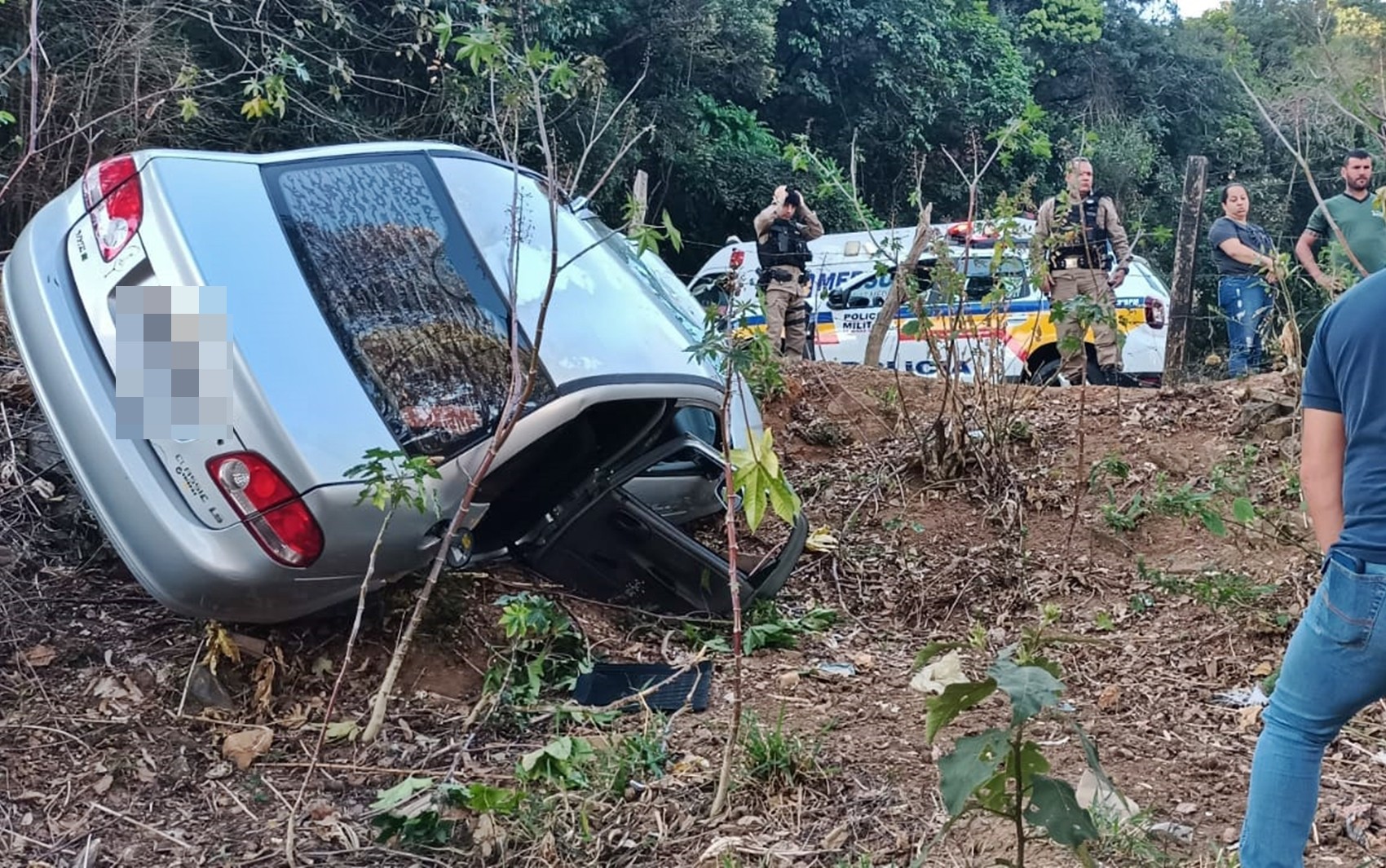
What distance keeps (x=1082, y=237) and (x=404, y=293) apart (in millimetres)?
4441

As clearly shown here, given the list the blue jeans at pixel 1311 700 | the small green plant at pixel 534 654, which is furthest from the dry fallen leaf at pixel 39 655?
the blue jeans at pixel 1311 700

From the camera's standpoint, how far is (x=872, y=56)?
17.3 m

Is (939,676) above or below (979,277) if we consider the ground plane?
below

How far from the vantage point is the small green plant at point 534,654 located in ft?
11.1

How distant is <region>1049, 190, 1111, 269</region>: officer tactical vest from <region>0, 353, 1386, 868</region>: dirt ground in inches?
37.2

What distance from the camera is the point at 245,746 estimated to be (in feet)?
9.75

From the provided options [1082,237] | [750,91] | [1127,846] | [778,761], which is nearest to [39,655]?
[778,761]

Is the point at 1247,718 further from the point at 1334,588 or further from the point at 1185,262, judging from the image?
the point at 1185,262

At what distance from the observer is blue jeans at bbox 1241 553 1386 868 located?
Answer: 210 centimetres

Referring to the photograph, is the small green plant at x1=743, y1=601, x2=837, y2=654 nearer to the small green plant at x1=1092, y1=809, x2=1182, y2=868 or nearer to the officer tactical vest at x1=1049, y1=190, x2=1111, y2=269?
the small green plant at x1=1092, y1=809, x2=1182, y2=868

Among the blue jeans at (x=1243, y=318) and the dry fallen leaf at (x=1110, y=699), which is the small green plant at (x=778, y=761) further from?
the blue jeans at (x=1243, y=318)

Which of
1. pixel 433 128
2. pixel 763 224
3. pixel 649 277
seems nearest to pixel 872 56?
pixel 433 128

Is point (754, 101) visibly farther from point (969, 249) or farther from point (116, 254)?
point (116, 254)

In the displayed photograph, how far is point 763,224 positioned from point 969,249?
2786 mm
